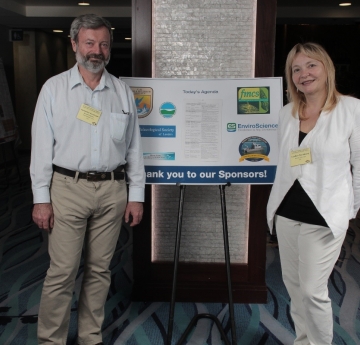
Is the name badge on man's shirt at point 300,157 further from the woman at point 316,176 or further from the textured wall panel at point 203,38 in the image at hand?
the textured wall panel at point 203,38

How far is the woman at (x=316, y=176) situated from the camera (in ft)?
6.17

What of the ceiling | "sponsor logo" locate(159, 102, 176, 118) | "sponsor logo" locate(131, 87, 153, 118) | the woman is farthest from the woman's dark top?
the ceiling

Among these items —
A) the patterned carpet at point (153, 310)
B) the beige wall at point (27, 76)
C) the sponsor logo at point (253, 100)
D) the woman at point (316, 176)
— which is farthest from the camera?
the beige wall at point (27, 76)

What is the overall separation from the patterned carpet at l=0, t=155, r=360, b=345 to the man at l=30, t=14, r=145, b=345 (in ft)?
1.55

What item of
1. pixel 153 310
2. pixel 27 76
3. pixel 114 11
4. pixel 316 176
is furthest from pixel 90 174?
pixel 27 76

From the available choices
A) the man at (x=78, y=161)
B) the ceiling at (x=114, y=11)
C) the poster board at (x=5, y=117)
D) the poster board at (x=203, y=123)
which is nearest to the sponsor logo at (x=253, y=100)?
the poster board at (x=203, y=123)

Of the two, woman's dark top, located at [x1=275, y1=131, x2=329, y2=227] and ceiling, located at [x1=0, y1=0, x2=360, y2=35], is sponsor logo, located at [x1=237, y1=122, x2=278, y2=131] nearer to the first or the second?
woman's dark top, located at [x1=275, y1=131, x2=329, y2=227]

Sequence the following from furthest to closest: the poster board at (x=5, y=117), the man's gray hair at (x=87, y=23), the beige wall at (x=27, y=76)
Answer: the beige wall at (x=27, y=76)
the poster board at (x=5, y=117)
the man's gray hair at (x=87, y=23)

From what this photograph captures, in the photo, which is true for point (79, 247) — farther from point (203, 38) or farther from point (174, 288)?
point (203, 38)

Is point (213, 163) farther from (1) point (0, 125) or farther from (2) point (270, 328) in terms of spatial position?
(1) point (0, 125)

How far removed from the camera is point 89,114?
2.06 meters

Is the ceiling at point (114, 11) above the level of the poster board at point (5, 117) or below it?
above

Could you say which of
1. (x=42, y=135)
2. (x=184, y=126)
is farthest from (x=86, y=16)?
(x=184, y=126)

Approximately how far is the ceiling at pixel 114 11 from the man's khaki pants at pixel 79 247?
5851 mm
